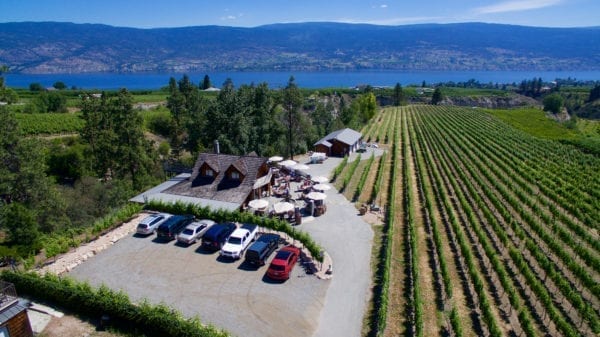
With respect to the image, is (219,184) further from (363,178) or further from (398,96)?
(398,96)

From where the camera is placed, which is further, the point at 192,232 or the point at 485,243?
the point at 192,232

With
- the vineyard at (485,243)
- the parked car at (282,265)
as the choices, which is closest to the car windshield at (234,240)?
the parked car at (282,265)

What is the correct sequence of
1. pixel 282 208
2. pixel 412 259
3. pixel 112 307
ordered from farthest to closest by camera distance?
pixel 282 208
pixel 412 259
pixel 112 307

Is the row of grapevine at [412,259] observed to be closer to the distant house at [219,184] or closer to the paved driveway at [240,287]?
the paved driveway at [240,287]

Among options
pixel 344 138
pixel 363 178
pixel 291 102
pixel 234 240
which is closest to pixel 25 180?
pixel 234 240

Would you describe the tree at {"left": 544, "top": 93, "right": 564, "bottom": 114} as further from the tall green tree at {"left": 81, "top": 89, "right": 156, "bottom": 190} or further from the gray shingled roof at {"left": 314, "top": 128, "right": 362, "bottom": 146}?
the tall green tree at {"left": 81, "top": 89, "right": 156, "bottom": 190}

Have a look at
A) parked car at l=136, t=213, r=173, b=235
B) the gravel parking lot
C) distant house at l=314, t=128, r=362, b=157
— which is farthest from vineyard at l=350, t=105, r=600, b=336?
parked car at l=136, t=213, r=173, b=235
